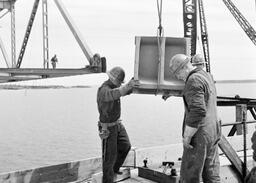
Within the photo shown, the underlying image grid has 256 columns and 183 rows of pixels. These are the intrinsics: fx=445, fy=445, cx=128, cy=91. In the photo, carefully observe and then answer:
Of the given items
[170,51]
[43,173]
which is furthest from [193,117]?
[43,173]

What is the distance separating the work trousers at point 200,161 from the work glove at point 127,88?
47.8 inches

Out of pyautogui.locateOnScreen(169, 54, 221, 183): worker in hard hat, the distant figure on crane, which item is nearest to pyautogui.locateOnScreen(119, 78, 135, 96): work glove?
pyautogui.locateOnScreen(169, 54, 221, 183): worker in hard hat

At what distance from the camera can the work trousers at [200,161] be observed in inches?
195

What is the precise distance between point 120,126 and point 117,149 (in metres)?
0.35

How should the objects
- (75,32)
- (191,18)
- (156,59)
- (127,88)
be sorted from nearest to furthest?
(127,88), (156,59), (75,32), (191,18)

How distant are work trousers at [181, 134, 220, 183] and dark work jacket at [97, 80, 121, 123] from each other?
1.38 m

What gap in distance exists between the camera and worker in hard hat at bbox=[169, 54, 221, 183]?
4.82m

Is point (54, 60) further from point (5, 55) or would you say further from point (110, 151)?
point (110, 151)

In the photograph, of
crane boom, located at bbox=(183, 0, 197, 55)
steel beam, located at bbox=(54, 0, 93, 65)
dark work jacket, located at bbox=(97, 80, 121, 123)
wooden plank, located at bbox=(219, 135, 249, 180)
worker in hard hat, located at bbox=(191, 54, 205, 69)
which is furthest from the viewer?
crane boom, located at bbox=(183, 0, 197, 55)

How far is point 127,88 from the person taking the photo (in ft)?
19.4

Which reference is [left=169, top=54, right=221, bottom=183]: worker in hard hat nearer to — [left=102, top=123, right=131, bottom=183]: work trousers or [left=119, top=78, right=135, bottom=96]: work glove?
[left=119, top=78, right=135, bottom=96]: work glove

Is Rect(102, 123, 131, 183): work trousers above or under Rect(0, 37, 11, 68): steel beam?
under

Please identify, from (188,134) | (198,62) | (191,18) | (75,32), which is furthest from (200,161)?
(191,18)

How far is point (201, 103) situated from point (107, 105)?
167cm
